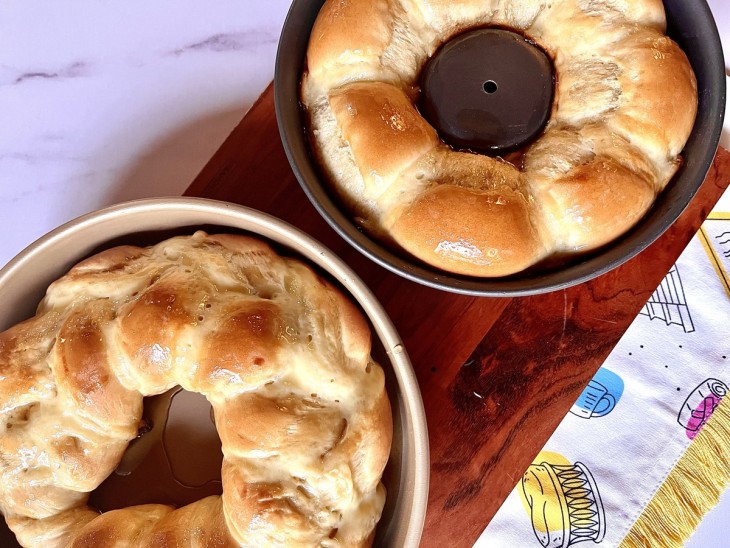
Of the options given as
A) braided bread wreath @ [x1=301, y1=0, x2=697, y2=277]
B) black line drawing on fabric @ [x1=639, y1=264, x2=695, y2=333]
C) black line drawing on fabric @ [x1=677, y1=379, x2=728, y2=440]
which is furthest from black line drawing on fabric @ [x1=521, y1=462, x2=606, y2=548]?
braided bread wreath @ [x1=301, y1=0, x2=697, y2=277]

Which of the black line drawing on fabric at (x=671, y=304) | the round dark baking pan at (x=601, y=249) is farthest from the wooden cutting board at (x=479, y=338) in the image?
the round dark baking pan at (x=601, y=249)

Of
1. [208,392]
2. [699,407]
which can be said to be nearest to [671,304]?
[699,407]

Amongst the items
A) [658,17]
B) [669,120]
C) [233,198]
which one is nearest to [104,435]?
[233,198]

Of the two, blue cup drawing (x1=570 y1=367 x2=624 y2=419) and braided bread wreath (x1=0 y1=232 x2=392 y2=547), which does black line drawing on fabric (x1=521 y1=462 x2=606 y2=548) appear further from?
braided bread wreath (x1=0 y1=232 x2=392 y2=547)

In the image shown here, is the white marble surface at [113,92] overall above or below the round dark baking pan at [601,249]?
below

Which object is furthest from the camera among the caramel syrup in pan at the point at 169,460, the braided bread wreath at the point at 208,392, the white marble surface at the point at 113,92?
the white marble surface at the point at 113,92

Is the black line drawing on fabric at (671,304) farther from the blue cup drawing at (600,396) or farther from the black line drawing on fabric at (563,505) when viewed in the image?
the black line drawing on fabric at (563,505)
